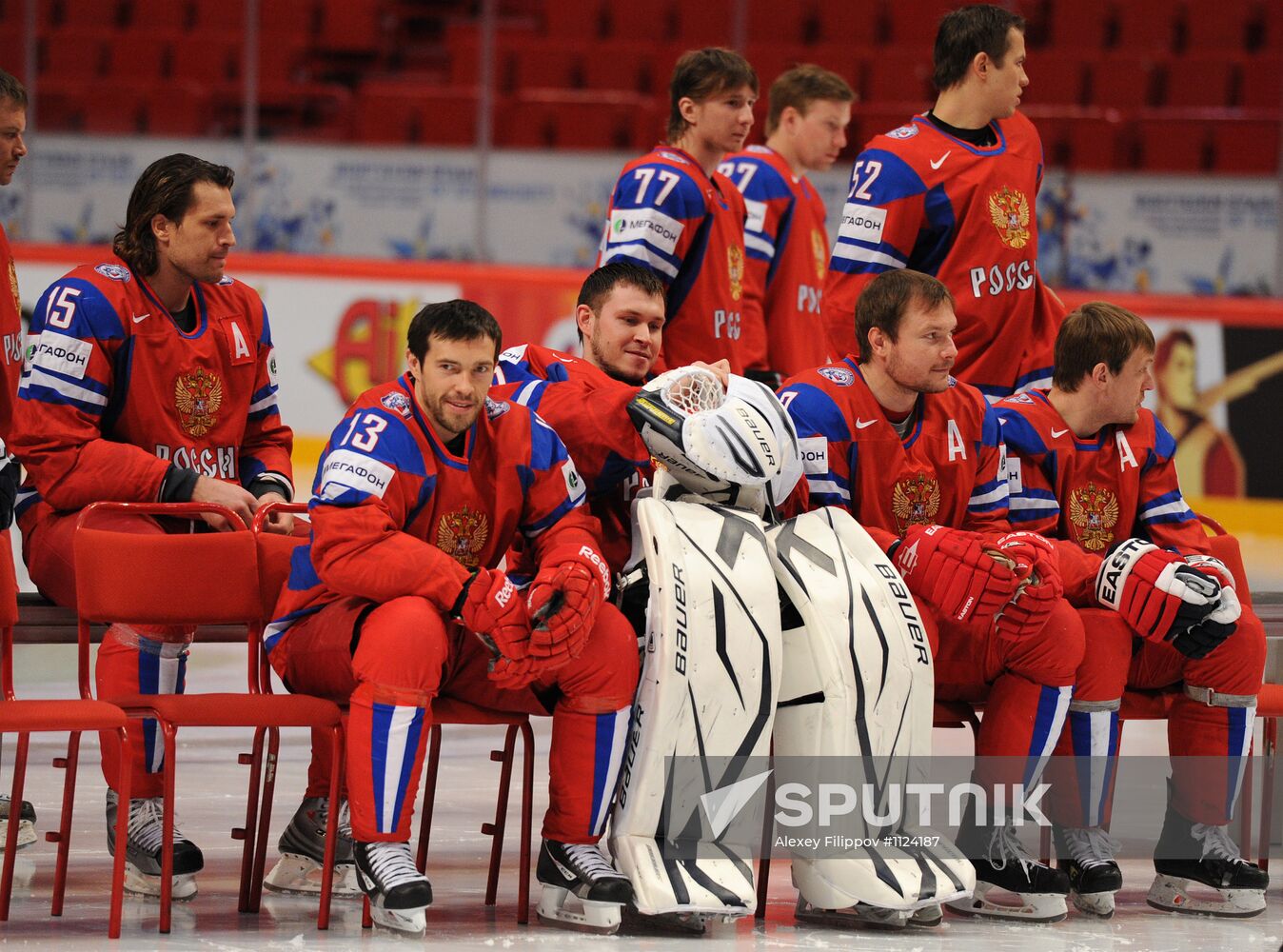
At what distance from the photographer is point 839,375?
395cm

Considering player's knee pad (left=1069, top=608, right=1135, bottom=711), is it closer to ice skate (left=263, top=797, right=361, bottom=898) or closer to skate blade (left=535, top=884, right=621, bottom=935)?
skate blade (left=535, top=884, right=621, bottom=935)

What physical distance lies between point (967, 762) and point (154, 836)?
1569 millimetres

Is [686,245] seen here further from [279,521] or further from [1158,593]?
[1158,593]

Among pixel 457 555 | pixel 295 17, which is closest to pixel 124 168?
pixel 295 17

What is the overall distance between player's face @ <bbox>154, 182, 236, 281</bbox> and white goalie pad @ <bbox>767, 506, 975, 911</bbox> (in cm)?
138

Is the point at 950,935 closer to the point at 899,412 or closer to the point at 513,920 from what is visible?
the point at 513,920

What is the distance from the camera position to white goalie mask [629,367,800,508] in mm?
3572

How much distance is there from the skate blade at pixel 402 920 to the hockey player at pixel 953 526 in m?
1.12

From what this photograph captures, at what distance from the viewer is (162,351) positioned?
4.08 metres

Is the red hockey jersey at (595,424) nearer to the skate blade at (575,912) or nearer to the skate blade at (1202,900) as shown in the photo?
the skate blade at (575,912)

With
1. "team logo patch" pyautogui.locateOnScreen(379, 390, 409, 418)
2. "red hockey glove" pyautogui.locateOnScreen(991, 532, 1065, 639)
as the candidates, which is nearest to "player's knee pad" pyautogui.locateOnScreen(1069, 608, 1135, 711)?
"red hockey glove" pyautogui.locateOnScreen(991, 532, 1065, 639)

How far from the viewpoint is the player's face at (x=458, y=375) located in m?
3.53

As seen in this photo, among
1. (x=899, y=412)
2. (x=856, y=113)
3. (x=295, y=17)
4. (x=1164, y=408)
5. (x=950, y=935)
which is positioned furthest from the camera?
(x=295, y=17)

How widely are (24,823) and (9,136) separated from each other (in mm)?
1486
